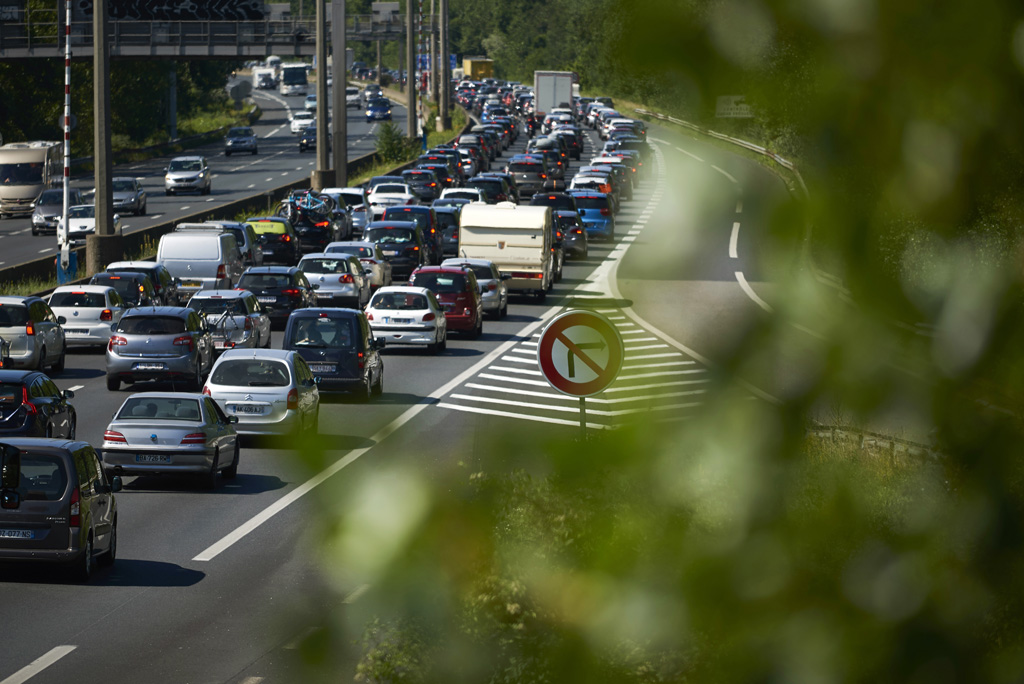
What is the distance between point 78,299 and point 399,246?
15604 millimetres

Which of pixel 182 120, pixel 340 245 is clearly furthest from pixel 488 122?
pixel 340 245

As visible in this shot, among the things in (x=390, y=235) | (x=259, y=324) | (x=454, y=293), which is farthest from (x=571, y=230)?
(x=259, y=324)

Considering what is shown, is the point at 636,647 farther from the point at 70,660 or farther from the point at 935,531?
the point at 70,660

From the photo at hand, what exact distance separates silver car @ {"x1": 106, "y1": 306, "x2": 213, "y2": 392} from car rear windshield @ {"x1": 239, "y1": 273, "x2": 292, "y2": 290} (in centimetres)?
771

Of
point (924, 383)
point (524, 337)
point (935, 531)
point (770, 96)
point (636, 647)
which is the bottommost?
point (524, 337)

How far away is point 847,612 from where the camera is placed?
100 inches

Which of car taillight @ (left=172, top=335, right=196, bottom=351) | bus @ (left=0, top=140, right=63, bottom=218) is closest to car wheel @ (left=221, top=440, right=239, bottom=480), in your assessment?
car taillight @ (left=172, top=335, right=196, bottom=351)

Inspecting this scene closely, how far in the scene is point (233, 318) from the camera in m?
33.6

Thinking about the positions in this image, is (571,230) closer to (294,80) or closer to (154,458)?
(154,458)

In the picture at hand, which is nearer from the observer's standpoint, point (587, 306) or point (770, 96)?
point (770, 96)

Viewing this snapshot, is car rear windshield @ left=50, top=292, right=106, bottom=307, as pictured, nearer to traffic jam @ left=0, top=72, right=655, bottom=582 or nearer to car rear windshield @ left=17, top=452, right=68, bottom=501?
traffic jam @ left=0, top=72, right=655, bottom=582

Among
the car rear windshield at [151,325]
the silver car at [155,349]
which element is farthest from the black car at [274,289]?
the car rear windshield at [151,325]

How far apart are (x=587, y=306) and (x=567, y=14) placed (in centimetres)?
62

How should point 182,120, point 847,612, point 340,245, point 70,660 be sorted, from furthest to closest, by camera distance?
point 182,120 < point 340,245 < point 70,660 < point 847,612
